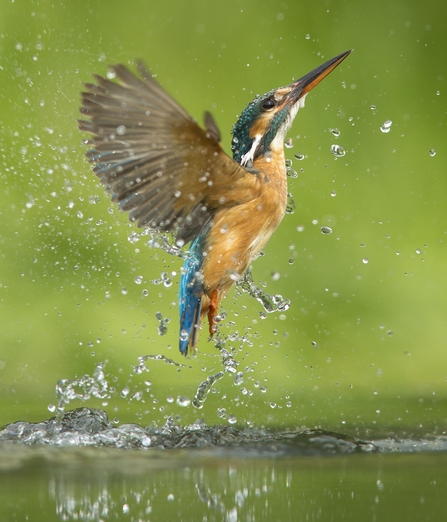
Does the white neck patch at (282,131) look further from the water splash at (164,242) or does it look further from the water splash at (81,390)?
the water splash at (81,390)

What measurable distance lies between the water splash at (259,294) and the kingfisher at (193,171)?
0.21m

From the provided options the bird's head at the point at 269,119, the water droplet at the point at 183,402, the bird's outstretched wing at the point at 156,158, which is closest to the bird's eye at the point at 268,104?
Result: the bird's head at the point at 269,119

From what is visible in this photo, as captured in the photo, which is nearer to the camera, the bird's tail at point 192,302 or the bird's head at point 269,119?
the bird's tail at point 192,302

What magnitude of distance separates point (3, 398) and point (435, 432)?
1.63 metres

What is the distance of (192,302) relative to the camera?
255 cm

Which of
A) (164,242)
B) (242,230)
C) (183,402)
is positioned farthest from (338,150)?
(183,402)

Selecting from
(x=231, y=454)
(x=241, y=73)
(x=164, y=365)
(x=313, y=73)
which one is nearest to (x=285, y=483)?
(x=231, y=454)

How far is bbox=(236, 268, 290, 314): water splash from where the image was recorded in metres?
2.80

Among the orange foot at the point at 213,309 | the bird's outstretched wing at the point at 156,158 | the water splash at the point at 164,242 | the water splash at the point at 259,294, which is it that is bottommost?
the orange foot at the point at 213,309

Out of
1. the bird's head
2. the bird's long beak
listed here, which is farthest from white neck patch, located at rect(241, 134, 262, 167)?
the bird's long beak

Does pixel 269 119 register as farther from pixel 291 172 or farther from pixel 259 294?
pixel 259 294

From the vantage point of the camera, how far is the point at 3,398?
3383 mm

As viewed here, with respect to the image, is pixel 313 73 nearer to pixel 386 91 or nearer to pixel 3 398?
pixel 3 398

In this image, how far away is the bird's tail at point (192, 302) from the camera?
2.54m
